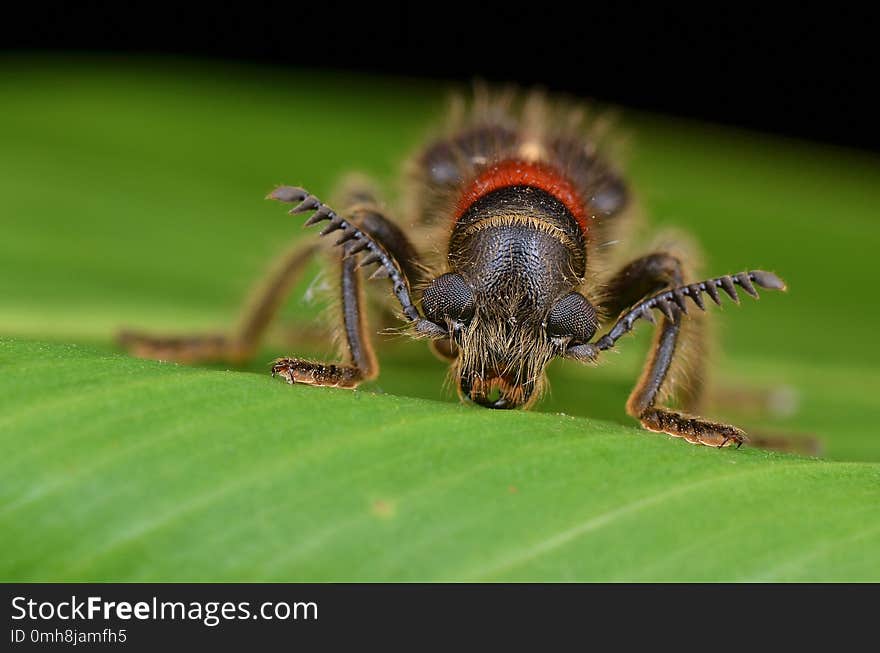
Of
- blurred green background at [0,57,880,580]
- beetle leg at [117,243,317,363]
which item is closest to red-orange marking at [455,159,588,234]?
blurred green background at [0,57,880,580]

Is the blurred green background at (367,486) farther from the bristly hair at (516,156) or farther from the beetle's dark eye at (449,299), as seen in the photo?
the bristly hair at (516,156)

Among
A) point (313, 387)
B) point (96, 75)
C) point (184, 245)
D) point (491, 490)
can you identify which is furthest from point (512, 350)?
point (96, 75)

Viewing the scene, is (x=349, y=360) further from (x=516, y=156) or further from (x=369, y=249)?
(x=516, y=156)

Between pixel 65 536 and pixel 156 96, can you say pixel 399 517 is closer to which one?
pixel 65 536

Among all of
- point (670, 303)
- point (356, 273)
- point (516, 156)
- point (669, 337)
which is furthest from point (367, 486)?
point (516, 156)

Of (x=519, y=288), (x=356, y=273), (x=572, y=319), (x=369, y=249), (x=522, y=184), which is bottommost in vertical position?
(x=572, y=319)

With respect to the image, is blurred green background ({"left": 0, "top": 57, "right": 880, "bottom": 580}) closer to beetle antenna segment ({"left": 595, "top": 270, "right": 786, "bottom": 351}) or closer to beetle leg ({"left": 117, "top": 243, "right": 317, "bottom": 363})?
beetle antenna segment ({"left": 595, "top": 270, "right": 786, "bottom": 351})

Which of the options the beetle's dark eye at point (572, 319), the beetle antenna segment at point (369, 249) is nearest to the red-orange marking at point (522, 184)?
the beetle antenna segment at point (369, 249)
